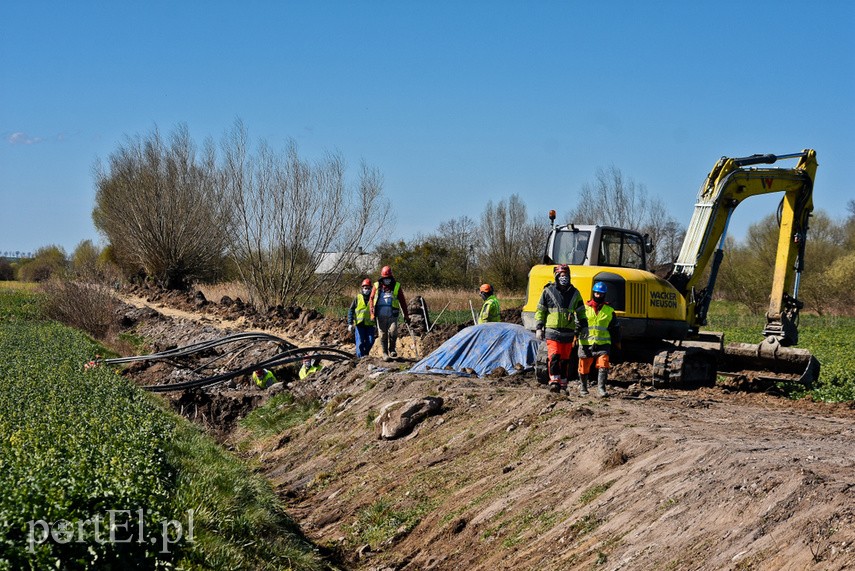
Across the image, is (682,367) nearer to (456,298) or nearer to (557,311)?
(557,311)

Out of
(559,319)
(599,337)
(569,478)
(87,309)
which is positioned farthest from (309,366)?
(87,309)

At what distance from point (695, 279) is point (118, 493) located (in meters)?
11.9

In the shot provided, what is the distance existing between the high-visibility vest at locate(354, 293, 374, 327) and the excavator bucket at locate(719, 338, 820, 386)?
642cm

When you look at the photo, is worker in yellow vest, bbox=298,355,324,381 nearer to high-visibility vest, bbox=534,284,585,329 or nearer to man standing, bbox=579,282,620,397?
high-visibility vest, bbox=534,284,585,329

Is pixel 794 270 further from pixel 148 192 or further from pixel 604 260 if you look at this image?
pixel 148 192

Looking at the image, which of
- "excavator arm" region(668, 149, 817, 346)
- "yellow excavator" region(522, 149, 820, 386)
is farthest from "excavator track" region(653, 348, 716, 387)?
"excavator arm" region(668, 149, 817, 346)

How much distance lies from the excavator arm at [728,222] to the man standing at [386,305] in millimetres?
4890

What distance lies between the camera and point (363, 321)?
1898 centimetres

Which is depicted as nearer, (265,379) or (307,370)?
(307,370)

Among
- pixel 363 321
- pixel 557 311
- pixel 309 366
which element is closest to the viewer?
pixel 557 311

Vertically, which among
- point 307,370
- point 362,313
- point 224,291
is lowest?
point 307,370

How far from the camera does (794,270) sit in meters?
17.5

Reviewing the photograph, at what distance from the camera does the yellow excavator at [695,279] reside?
15438mm

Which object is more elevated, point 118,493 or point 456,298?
point 456,298
